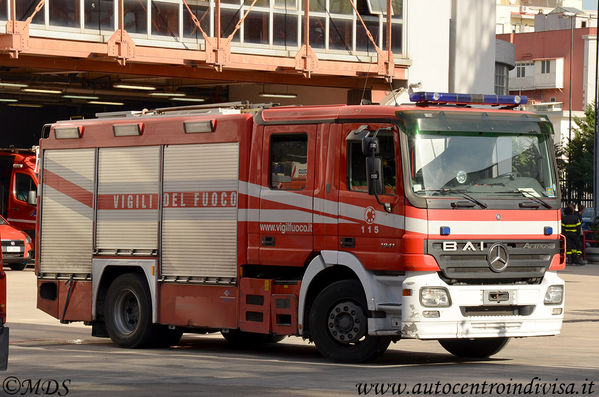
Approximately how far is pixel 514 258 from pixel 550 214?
71 centimetres

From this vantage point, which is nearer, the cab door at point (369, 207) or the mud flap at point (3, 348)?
the mud flap at point (3, 348)

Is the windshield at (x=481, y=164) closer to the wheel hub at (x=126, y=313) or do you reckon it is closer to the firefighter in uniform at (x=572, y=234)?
the wheel hub at (x=126, y=313)

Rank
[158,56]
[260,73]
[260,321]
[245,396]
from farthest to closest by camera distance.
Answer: [260,73] < [158,56] < [260,321] < [245,396]

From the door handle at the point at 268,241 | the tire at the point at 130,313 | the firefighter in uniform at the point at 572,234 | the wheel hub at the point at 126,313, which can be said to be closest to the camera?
the door handle at the point at 268,241

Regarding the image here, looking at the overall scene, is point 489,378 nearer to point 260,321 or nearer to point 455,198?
point 455,198

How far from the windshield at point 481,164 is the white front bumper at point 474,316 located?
95 cm

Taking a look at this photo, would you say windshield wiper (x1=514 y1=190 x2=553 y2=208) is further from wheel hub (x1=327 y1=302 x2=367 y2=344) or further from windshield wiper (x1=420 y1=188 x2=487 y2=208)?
wheel hub (x1=327 y1=302 x2=367 y2=344)

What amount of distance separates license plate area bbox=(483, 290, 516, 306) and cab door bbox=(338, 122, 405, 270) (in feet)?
3.47

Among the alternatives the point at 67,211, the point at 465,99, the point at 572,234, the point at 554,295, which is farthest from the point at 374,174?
the point at 572,234

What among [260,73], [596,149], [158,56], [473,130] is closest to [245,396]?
[473,130]

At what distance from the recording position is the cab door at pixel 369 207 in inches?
542

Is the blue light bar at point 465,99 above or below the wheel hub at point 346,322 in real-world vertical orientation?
above

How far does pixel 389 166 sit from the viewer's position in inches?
546

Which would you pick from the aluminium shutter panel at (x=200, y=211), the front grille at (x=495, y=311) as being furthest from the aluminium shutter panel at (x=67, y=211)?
the front grille at (x=495, y=311)
